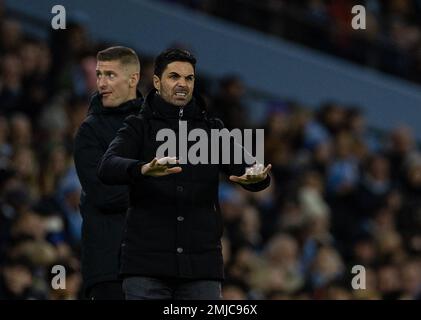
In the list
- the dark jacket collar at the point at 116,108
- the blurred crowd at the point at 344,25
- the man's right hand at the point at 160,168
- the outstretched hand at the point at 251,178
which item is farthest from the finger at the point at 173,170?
the blurred crowd at the point at 344,25

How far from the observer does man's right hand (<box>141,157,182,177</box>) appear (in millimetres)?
7262

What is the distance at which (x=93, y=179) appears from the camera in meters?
8.42

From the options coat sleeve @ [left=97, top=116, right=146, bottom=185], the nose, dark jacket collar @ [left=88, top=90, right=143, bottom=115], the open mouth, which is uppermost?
the nose

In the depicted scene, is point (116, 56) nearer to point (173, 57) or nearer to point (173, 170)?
point (173, 57)

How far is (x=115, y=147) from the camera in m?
7.68

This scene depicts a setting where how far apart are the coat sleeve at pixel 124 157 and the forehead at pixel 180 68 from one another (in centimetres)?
29

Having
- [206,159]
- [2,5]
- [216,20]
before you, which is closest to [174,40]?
[216,20]

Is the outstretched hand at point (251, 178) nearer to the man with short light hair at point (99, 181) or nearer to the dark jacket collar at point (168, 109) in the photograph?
the dark jacket collar at point (168, 109)

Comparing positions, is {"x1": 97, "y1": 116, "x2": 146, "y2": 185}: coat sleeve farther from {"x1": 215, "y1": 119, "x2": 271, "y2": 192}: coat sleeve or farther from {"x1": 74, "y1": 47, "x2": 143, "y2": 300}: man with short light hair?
{"x1": 74, "y1": 47, "x2": 143, "y2": 300}: man with short light hair

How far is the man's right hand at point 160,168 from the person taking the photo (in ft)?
23.8

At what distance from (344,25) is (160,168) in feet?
40.2

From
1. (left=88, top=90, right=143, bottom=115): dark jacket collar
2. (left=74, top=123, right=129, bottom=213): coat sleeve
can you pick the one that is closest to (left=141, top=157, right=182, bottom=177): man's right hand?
(left=74, top=123, right=129, bottom=213): coat sleeve

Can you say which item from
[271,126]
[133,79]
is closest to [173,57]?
[133,79]

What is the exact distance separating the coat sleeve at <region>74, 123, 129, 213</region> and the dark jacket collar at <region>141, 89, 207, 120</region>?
682mm
